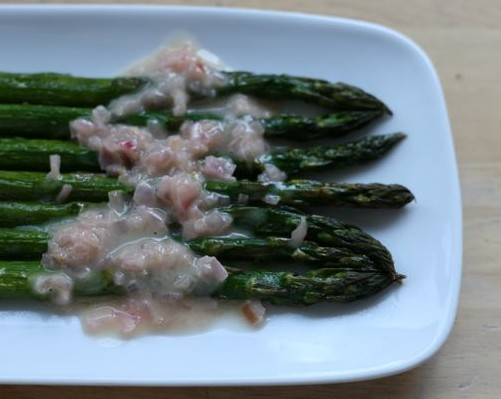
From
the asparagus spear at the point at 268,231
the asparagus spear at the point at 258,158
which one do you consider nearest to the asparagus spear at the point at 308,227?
the asparagus spear at the point at 268,231

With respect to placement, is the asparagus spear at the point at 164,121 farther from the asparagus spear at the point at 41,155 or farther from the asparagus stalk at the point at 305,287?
the asparagus stalk at the point at 305,287

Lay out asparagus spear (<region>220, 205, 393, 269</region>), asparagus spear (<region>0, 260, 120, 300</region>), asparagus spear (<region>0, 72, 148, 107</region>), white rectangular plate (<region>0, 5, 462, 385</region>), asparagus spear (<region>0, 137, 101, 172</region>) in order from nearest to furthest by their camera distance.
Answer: white rectangular plate (<region>0, 5, 462, 385</region>), asparagus spear (<region>0, 260, 120, 300</region>), asparagus spear (<region>220, 205, 393, 269</region>), asparagus spear (<region>0, 137, 101, 172</region>), asparagus spear (<region>0, 72, 148, 107</region>)

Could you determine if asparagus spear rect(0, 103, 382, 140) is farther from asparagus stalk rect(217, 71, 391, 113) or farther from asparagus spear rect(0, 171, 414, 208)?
asparagus spear rect(0, 171, 414, 208)

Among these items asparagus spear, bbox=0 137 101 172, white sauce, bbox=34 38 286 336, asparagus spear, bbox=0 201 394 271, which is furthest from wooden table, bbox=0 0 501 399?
asparagus spear, bbox=0 137 101 172

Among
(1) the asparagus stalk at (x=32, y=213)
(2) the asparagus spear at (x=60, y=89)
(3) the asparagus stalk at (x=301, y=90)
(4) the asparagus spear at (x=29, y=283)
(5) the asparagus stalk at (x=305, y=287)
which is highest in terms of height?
(3) the asparagus stalk at (x=301, y=90)

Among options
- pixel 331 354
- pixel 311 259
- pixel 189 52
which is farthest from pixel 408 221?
pixel 189 52

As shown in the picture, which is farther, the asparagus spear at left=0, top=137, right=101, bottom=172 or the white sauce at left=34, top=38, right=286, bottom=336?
the asparagus spear at left=0, top=137, right=101, bottom=172

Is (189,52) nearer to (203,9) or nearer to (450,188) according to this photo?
(203,9)
